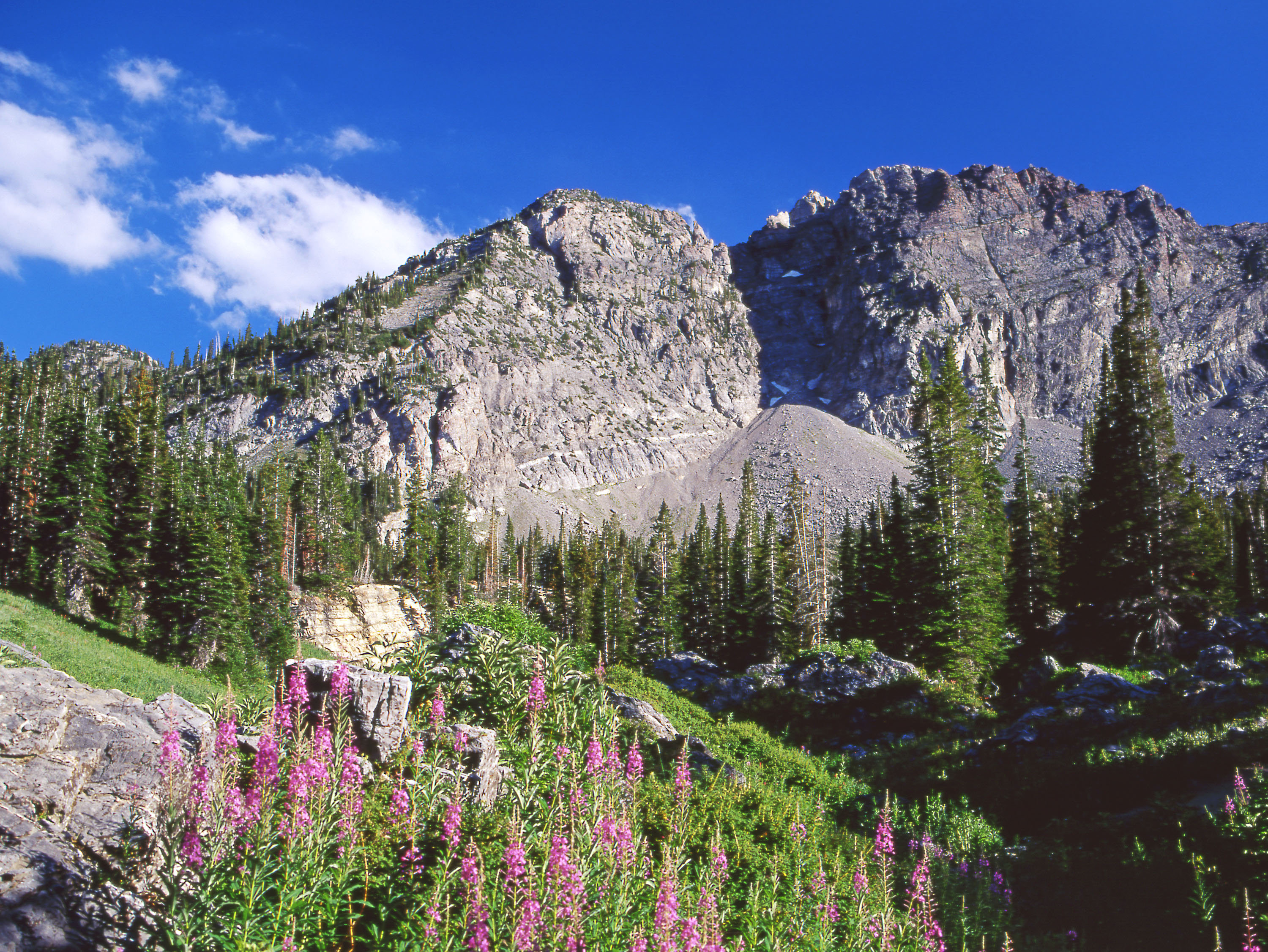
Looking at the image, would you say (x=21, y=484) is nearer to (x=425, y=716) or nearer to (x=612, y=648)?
(x=612, y=648)

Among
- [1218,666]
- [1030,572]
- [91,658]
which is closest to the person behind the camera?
[1218,666]

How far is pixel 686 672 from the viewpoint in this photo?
116ft

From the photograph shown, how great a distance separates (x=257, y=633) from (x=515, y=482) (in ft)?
377

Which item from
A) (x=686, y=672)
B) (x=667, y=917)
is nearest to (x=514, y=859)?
(x=667, y=917)

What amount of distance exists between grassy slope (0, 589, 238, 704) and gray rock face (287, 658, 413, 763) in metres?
6.79

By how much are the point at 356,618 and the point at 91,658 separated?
3189 centimetres

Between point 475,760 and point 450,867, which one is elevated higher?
point 475,760

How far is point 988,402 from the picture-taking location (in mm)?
46438

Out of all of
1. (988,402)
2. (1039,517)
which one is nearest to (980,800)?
(1039,517)

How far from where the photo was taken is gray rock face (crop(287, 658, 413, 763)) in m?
8.00

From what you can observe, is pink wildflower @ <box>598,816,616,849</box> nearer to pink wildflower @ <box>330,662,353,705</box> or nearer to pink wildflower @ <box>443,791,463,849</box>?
pink wildflower @ <box>443,791,463,849</box>

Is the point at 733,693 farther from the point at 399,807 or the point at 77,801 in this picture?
the point at 77,801

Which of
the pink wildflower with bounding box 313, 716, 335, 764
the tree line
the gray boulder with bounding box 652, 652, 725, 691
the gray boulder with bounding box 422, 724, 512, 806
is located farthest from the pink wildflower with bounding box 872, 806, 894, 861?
the gray boulder with bounding box 652, 652, 725, 691

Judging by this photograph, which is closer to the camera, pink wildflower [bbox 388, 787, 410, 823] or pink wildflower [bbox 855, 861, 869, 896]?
pink wildflower [bbox 388, 787, 410, 823]
